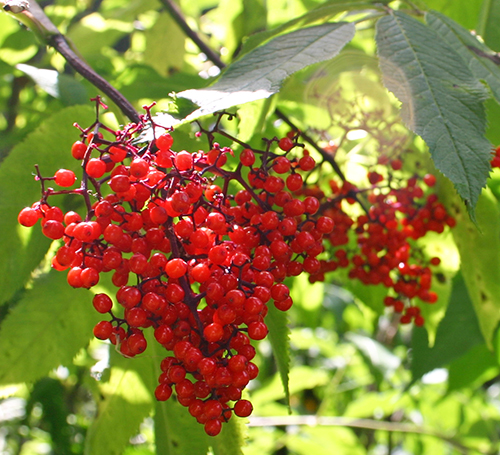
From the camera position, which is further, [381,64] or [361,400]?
[361,400]

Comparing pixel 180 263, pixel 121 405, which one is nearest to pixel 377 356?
pixel 121 405

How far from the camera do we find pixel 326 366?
4246 millimetres

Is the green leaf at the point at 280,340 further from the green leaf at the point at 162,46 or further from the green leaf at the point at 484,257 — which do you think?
the green leaf at the point at 162,46

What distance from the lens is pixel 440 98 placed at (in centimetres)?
96

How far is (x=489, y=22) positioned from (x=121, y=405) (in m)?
1.74

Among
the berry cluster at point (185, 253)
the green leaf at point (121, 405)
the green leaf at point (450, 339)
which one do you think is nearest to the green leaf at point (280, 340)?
the berry cluster at point (185, 253)

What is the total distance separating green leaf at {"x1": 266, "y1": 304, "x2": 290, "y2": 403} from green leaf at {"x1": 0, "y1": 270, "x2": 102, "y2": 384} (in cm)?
49

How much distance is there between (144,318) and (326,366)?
3.62m

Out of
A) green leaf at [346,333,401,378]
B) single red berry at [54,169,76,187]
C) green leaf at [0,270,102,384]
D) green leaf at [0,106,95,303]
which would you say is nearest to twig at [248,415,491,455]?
green leaf at [346,333,401,378]

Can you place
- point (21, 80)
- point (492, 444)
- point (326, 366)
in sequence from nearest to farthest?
1. point (21, 80)
2. point (492, 444)
3. point (326, 366)

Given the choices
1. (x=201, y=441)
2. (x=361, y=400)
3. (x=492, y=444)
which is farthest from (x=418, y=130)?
(x=492, y=444)

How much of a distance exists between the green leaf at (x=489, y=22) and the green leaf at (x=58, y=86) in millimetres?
1383

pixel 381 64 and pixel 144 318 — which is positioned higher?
pixel 381 64

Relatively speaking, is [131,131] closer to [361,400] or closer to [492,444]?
[361,400]
